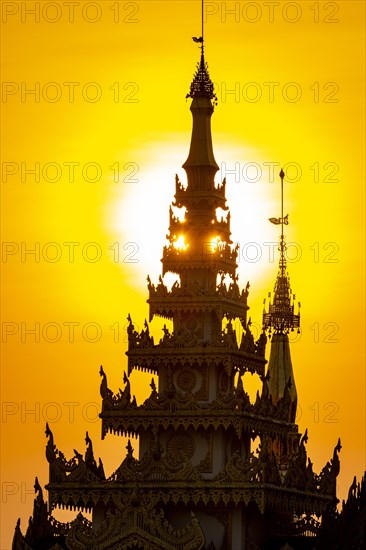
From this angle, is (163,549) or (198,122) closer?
(163,549)

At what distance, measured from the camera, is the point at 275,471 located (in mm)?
132750

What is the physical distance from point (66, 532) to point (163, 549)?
704cm

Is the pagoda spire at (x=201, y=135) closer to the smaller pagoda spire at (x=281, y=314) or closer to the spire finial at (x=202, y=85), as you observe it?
the spire finial at (x=202, y=85)

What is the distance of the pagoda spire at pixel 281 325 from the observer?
162m

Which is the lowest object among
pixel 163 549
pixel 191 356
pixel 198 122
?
pixel 163 549

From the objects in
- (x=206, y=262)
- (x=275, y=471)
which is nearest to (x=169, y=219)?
(x=206, y=262)

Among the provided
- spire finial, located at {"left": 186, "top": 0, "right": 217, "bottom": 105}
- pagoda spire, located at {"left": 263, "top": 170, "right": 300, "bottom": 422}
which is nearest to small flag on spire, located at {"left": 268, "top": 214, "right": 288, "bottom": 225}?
pagoda spire, located at {"left": 263, "top": 170, "right": 300, "bottom": 422}

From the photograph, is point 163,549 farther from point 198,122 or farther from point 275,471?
point 198,122

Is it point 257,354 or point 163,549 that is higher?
point 257,354

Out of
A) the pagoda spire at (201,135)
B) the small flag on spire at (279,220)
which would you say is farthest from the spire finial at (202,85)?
the small flag on spire at (279,220)

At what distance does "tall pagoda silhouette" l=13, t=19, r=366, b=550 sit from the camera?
131625 mm

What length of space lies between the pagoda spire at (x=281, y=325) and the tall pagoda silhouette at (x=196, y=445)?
23.1 metres

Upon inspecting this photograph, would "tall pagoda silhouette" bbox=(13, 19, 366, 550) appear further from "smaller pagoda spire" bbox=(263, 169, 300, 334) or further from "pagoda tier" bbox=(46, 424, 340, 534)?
"smaller pagoda spire" bbox=(263, 169, 300, 334)

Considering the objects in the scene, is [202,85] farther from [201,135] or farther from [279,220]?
[279,220]
